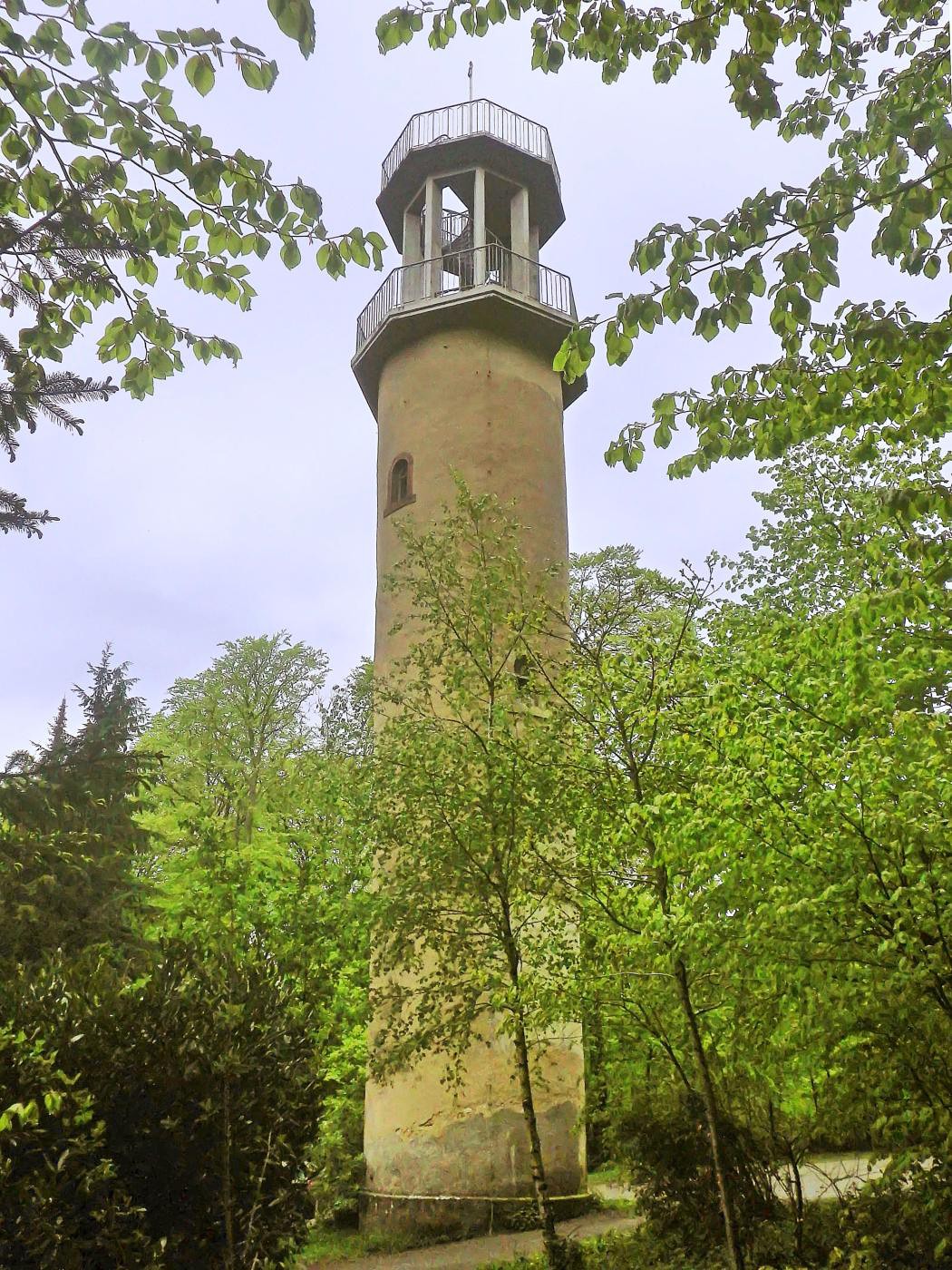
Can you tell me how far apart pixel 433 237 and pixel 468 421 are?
13.4 ft

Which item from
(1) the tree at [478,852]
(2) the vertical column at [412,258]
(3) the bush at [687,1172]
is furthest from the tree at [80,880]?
(2) the vertical column at [412,258]

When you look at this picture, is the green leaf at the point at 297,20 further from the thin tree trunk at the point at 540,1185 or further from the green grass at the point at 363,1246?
the green grass at the point at 363,1246

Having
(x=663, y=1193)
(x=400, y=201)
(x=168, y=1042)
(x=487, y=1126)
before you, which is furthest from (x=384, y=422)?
(x=168, y=1042)

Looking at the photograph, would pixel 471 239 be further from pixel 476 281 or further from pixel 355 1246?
pixel 355 1246

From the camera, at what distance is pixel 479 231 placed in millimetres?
18016

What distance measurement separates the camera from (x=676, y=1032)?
8742mm

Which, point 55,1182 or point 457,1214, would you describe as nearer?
point 55,1182

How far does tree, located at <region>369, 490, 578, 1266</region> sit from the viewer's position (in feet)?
31.2

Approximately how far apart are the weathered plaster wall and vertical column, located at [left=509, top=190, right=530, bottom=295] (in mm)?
1347

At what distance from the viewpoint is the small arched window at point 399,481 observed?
53.7ft

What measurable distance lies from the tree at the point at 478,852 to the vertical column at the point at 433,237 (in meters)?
8.57

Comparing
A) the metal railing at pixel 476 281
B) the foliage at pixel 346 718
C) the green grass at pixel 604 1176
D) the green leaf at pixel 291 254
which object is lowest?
the green grass at pixel 604 1176

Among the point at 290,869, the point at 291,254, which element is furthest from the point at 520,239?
the point at 291,254

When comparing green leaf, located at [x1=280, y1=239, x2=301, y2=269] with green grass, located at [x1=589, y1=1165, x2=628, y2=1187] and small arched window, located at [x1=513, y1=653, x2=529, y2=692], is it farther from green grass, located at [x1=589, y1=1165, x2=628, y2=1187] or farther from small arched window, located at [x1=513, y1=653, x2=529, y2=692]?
green grass, located at [x1=589, y1=1165, x2=628, y2=1187]
